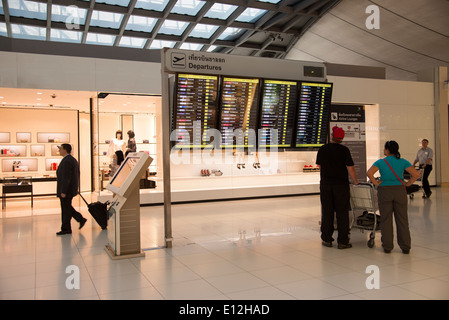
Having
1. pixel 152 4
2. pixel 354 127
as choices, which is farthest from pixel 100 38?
pixel 354 127

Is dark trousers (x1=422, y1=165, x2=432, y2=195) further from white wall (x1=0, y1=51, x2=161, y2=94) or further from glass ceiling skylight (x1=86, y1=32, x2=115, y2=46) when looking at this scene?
glass ceiling skylight (x1=86, y1=32, x2=115, y2=46)

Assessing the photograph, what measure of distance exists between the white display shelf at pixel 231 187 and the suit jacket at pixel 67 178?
332 cm

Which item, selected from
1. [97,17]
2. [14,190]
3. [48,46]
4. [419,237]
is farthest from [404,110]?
[97,17]

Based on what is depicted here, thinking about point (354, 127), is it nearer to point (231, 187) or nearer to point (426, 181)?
point (426, 181)

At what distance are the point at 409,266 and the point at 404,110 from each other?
10.4 meters

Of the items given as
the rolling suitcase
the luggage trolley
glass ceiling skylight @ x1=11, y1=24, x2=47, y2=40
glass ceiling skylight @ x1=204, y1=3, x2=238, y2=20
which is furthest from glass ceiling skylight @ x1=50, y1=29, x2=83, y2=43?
the luggage trolley

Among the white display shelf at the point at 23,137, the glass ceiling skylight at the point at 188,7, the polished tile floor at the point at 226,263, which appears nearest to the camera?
the polished tile floor at the point at 226,263

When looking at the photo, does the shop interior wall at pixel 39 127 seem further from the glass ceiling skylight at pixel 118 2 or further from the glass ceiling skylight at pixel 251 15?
the glass ceiling skylight at pixel 251 15

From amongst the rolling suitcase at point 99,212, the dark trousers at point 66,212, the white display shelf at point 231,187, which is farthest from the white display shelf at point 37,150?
the dark trousers at point 66,212

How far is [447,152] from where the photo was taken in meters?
14.7

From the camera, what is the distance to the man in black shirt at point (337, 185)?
577 centimetres

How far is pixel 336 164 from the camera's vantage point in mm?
5789

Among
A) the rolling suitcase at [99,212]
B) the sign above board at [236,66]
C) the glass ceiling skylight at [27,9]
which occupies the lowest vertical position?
the rolling suitcase at [99,212]
